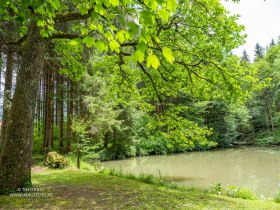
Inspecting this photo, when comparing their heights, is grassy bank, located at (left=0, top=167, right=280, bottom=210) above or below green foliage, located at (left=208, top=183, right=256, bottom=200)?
above

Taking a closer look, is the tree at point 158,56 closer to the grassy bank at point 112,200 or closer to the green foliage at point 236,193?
the grassy bank at point 112,200

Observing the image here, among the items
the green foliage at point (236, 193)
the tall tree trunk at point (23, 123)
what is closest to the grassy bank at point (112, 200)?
the tall tree trunk at point (23, 123)

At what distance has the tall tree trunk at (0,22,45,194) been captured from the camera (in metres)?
5.11

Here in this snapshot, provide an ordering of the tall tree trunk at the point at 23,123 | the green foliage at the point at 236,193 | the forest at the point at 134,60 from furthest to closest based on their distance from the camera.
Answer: the green foliage at the point at 236,193, the tall tree trunk at the point at 23,123, the forest at the point at 134,60

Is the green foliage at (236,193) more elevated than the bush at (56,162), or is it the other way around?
the bush at (56,162)

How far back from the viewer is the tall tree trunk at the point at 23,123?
5.11 metres

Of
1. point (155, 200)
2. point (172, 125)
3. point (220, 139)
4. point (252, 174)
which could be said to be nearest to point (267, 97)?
point (220, 139)

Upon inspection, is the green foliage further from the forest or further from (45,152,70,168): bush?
(45,152,70,168): bush

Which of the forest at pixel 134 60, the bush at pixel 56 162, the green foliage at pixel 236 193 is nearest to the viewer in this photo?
the forest at pixel 134 60

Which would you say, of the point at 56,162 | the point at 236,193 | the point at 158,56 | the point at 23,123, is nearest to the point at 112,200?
the point at 23,123

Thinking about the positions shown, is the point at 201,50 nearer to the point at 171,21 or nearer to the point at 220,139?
the point at 171,21

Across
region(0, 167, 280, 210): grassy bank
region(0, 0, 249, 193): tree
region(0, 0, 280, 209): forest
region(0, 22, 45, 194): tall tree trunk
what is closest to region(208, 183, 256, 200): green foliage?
region(0, 0, 280, 209): forest

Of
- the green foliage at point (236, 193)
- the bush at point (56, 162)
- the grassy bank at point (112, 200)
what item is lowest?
the green foliage at point (236, 193)

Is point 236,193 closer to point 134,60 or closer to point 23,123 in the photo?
point 23,123
